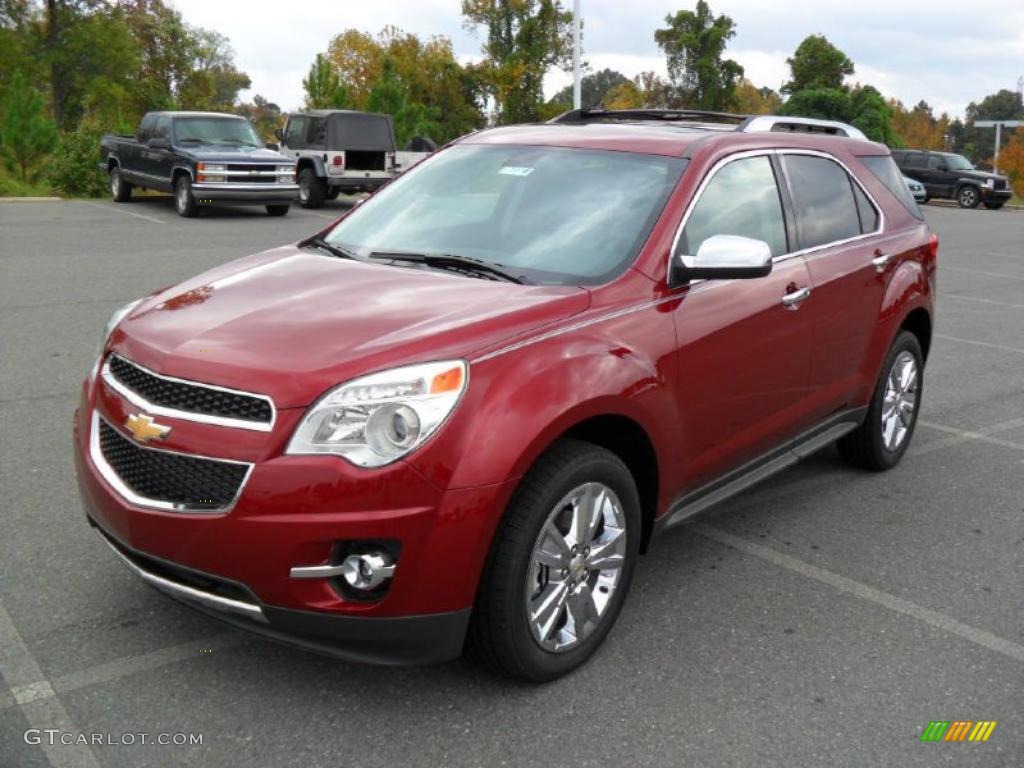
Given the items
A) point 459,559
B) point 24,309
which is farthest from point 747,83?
point 459,559

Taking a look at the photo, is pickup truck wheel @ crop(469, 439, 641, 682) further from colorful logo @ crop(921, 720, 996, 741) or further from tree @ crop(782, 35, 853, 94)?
tree @ crop(782, 35, 853, 94)

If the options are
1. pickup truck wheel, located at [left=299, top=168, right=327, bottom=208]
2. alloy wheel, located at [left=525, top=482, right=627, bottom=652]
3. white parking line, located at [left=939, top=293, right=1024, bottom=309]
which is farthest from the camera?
pickup truck wheel, located at [left=299, top=168, right=327, bottom=208]

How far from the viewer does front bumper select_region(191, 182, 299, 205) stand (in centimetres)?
1889

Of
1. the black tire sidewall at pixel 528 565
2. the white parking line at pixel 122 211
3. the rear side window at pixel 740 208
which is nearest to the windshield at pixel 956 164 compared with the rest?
the white parking line at pixel 122 211

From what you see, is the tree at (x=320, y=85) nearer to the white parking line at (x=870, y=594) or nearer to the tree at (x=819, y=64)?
the tree at (x=819, y=64)

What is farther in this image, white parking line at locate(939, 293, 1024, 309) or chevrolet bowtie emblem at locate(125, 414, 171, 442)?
white parking line at locate(939, 293, 1024, 309)

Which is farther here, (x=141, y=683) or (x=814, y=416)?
(x=814, y=416)

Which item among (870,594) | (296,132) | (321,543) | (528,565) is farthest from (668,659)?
(296,132)

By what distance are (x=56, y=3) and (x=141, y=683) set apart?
53.5 meters

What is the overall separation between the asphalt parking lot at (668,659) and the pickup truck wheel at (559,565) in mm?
141

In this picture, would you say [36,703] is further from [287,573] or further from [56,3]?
[56,3]

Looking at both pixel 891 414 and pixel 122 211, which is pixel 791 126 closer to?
pixel 891 414

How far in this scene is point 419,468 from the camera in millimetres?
2939

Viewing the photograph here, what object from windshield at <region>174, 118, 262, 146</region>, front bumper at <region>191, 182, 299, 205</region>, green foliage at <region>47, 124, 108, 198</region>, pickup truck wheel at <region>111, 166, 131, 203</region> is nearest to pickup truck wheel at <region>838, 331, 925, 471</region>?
front bumper at <region>191, 182, 299, 205</region>
